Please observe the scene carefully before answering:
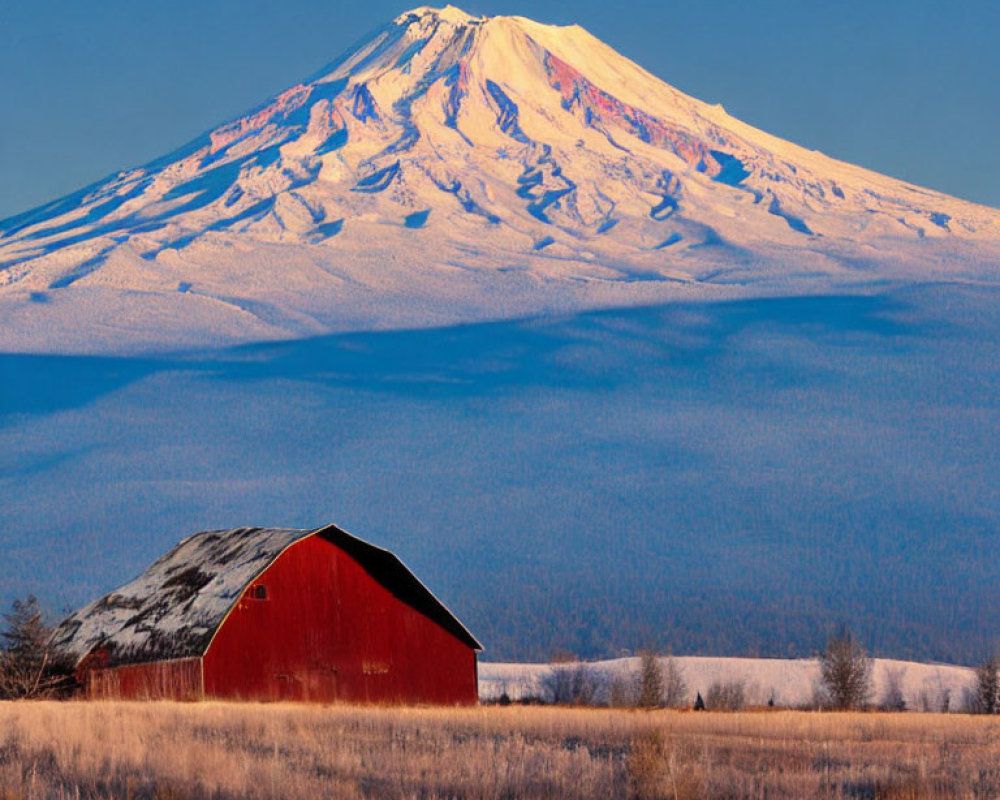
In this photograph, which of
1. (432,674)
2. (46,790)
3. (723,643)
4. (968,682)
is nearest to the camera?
(46,790)

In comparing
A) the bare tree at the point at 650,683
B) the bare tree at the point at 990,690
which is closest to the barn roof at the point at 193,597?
the bare tree at the point at 650,683

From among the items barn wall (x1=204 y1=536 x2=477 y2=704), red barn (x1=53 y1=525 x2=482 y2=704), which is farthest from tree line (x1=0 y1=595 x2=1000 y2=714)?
barn wall (x1=204 y1=536 x2=477 y2=704)

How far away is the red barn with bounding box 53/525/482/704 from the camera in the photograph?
116ft

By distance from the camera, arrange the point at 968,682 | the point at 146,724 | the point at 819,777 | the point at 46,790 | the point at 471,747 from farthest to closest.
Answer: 1. the point at 968,682
2. the point at 146,724
3. the point at 471,747
4. the point at 819,777
5. the point at 46,790

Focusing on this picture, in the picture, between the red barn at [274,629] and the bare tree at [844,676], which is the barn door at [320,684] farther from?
the bare tree at [844,676]

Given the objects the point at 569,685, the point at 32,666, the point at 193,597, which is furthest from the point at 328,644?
the point at 569,685

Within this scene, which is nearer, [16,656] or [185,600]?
[185,600]

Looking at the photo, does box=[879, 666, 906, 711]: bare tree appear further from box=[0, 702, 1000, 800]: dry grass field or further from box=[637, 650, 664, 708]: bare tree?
box=[0, 702, 1000, 800]: dry grass field

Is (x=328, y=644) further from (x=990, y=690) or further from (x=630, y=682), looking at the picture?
(x=630, y=682)

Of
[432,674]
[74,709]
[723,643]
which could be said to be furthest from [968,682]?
[74,709]

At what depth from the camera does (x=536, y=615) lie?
619ft

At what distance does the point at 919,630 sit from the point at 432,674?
15611cm

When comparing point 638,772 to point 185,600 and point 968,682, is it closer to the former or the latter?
point 185,600

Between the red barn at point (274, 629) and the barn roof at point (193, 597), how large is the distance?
0.04m
